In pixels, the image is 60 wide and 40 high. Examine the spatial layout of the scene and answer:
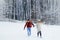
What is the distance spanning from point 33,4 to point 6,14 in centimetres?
327

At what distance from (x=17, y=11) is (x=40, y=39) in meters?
16.5

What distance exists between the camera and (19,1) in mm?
25984

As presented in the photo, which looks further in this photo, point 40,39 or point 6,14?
point 6,14

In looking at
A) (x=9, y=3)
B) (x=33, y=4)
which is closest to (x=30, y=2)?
(x=33, y=4)

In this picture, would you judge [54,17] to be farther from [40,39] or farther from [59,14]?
[40,39]

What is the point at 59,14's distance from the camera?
997 inches

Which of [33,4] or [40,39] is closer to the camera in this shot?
[40,39]

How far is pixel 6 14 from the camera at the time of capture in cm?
2534

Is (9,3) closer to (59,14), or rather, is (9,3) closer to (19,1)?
(19,1)

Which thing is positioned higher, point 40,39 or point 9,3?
point 9,3

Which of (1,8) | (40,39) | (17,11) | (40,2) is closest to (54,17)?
(40,2)

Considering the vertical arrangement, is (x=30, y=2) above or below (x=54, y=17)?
above

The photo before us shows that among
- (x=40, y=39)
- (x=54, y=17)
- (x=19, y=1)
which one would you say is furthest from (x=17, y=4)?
(x=40, y=39)

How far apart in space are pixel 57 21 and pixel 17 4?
5.00 meters
